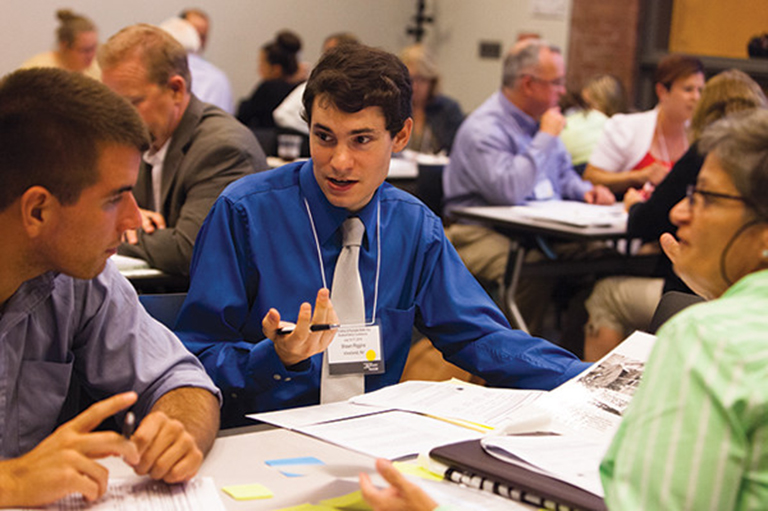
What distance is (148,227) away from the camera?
10.1 feet

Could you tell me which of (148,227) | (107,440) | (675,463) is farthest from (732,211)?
(148,227)

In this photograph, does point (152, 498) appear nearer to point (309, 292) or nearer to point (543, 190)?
point (309, 292)

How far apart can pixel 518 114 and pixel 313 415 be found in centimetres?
341

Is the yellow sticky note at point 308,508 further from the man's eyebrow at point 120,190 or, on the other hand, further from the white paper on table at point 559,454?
the man's eyebrow at point 120,190

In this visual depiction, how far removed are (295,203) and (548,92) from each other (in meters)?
3.00

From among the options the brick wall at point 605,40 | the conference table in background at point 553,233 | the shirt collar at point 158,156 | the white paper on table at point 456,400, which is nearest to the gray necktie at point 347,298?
the white paper on table at point 456,400

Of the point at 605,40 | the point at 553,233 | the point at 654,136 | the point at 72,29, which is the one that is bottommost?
the point at 553,233

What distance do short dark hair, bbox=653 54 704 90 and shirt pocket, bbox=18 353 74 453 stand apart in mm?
4162

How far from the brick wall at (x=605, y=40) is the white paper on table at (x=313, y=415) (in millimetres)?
7430

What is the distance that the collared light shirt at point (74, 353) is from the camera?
1.48 metres

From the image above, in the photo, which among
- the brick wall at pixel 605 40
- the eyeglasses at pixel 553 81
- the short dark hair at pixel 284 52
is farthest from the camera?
the brick wall at pixel 605 40

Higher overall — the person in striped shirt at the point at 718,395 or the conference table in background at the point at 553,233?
the person in striped shirt at the point at 718,395

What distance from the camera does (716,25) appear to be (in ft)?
26.1

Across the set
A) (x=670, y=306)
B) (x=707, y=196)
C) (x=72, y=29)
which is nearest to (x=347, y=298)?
(x=670, y=306)
